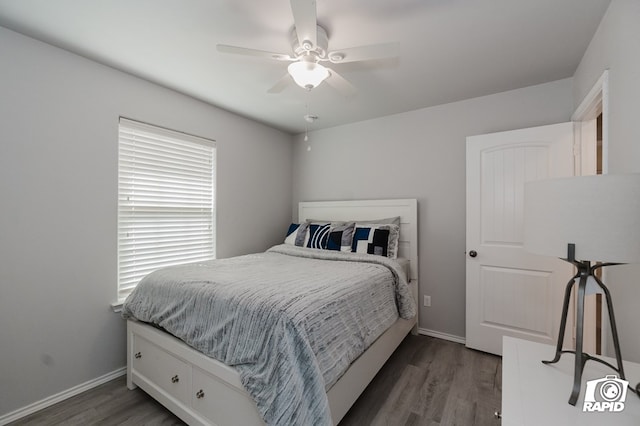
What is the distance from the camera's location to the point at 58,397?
189cm

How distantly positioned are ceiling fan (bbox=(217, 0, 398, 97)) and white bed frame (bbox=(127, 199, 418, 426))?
1.71m

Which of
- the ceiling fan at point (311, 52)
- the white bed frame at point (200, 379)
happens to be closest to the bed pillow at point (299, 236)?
the white bed frame at point (200, 379)

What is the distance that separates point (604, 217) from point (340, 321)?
1.19 metres

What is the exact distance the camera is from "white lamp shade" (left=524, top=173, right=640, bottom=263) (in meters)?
0.81

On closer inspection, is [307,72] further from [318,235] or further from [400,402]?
[400,402]

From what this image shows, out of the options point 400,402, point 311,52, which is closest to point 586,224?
point 311,52

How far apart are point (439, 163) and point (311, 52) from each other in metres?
1.91

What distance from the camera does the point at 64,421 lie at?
171 cm

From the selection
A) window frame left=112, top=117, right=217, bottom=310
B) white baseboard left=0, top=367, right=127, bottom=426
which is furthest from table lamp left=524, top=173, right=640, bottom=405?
white baseboard left=0, top=367, right=127, bottom=426

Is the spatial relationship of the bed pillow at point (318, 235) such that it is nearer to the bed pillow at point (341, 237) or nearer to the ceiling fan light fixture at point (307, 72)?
the bed pillow at point (341, 237)

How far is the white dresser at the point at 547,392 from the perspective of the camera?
2.65 feet

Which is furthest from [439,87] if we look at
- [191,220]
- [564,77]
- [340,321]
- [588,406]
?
[191,220]

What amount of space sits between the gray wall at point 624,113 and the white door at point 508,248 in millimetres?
701

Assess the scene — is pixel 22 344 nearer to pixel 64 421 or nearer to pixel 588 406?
pixel 64 421
